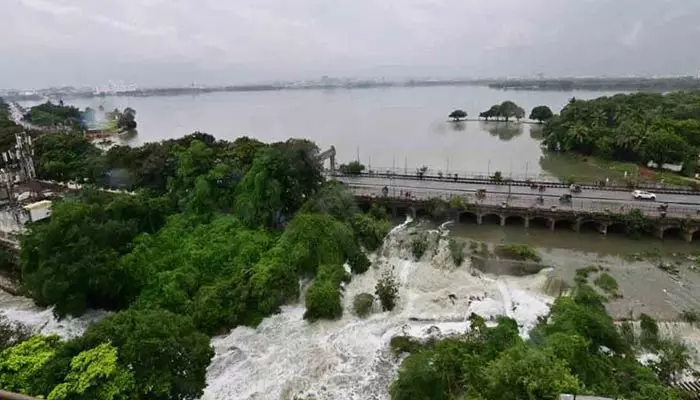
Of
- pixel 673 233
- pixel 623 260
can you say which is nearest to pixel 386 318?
pixel 623 260

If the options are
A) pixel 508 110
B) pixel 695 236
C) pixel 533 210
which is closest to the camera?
pixel 695 236

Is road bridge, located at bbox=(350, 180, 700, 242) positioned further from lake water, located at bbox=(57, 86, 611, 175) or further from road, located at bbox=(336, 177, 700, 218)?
lake water, located at bbox=(57, 86, 611, 175)

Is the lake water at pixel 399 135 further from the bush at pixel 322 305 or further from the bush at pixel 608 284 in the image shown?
the bush at pixel 322 305

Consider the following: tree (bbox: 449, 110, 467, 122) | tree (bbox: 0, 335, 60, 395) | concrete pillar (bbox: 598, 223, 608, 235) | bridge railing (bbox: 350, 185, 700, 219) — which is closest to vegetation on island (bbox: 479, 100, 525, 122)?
tree (bbox: 449, 110, 467, 122)

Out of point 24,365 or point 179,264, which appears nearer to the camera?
point 24,365

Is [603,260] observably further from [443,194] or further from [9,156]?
[9,156]

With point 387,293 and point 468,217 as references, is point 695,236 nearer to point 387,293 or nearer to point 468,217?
point 468,217

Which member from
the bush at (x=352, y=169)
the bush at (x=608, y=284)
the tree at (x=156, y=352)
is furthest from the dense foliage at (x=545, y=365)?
the bush at (x=352, y=169)
